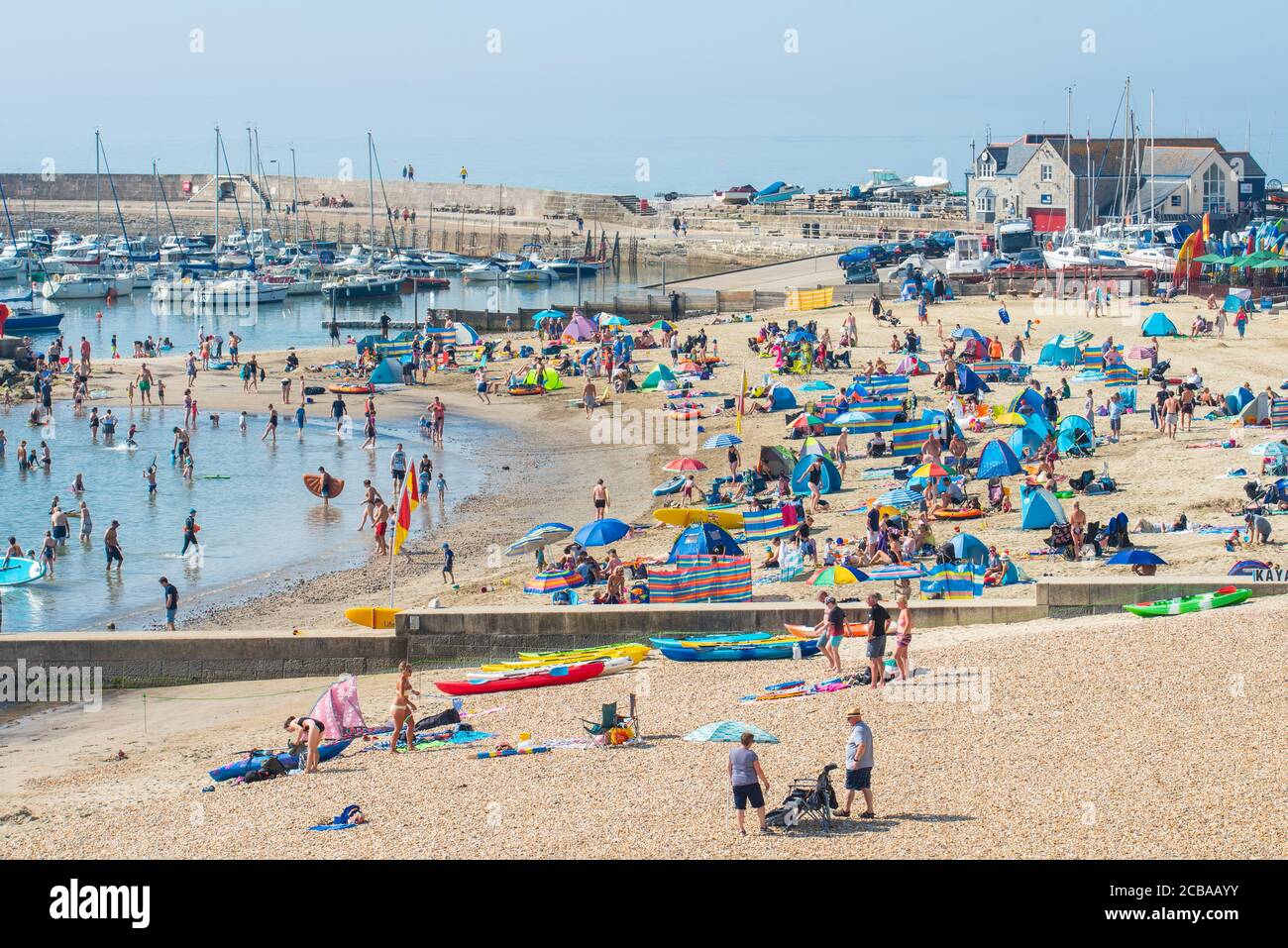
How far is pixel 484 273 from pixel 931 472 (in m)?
63.8

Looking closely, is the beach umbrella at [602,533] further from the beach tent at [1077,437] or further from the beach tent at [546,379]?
the beach tent at [546,379]

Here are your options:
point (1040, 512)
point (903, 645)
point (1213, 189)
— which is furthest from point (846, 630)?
point (1213, 189)

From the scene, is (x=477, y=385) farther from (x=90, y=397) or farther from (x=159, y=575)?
(x=159, y=575)

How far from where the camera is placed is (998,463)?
89.1 ft

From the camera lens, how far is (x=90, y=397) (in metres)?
44.9

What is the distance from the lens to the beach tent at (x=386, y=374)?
4656 cm

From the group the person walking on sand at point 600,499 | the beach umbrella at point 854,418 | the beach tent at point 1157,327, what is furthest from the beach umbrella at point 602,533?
the beach tent at point 1157,327

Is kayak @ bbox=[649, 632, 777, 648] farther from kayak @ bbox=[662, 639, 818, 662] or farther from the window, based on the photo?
the window

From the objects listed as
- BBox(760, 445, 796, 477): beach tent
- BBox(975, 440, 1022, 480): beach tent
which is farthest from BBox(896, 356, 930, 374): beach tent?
BBox(975, 440, 1022, 480): beach tent

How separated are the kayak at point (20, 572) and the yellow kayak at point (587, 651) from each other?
37.5 feet

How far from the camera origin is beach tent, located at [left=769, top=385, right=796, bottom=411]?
124 feet

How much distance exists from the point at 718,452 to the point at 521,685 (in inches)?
658
